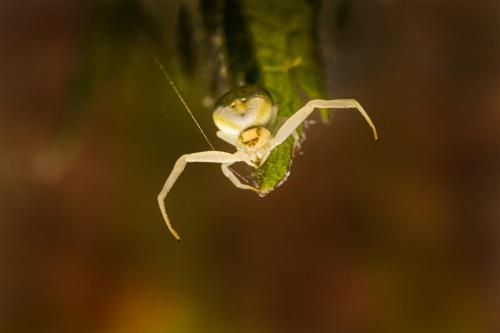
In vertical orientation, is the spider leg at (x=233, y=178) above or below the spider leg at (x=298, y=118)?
below

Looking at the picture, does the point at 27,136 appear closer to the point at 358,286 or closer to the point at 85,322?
the point at 85,322

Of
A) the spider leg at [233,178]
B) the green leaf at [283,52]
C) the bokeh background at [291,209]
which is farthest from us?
the bokeh background at [291,209]

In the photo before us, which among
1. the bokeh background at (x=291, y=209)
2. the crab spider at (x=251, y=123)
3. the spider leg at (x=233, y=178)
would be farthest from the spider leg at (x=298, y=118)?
the bokeh background at (x=291, y=209)

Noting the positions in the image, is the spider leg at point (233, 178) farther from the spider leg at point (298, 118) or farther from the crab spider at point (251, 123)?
the spider leg at point (298, 118)

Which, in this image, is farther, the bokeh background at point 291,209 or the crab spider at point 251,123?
the bokeh background at point 291,209

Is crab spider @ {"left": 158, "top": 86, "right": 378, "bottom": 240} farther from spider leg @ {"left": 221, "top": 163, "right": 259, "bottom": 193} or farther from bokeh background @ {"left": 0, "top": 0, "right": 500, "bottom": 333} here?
bokeh background @ {"left": 0, "top": 0, "right": 500, "bottom": 333}

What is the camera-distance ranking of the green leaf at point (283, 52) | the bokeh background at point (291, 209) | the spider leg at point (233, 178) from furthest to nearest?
the bokeh background at point (291, 209) < the spider leg at point (233, 178) < the green leaf at point (283, 52)

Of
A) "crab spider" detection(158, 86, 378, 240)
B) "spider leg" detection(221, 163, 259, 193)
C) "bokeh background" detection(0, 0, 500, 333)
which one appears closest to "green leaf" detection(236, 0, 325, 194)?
"crab spider" detection(158, 86, 378, 240)
